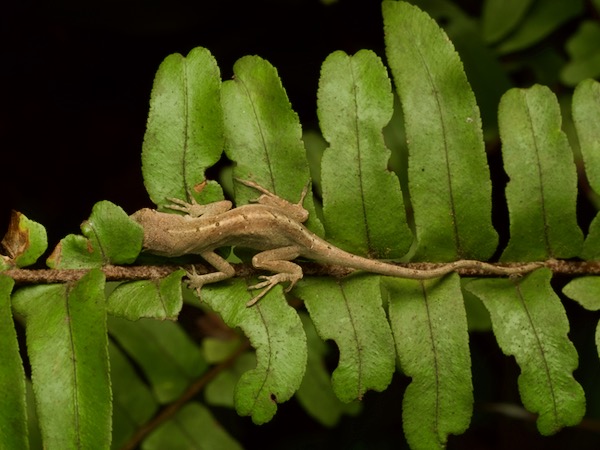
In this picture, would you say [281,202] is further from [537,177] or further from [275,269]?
[537,177]

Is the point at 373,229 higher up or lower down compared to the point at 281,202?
lower down

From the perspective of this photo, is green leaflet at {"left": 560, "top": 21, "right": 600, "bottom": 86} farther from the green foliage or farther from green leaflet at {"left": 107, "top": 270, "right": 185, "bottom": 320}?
green leaflet at {"left": 107, "top": 270, "right": 185, "bottom": 320}

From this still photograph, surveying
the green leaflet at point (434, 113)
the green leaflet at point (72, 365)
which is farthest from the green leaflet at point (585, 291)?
the green leaflet at point (72, 365)

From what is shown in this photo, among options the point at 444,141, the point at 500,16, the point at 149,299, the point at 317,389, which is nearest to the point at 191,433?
the point at 317,389

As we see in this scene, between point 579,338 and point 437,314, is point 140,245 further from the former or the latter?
point 579,338

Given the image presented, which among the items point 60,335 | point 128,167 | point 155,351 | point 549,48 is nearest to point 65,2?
point 128,167

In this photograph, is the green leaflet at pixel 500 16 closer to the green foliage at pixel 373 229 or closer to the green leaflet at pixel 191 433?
the green foliage at pixel 373 229
